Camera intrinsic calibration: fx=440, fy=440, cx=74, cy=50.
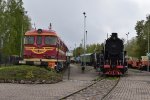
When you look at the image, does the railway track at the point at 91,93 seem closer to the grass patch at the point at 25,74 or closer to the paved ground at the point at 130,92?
the paved ground at the point at 130,92

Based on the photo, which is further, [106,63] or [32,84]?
[106,63]

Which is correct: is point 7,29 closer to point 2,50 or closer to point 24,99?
point 2,50

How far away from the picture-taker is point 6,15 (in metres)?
75.5

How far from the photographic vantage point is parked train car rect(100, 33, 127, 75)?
1718 inches

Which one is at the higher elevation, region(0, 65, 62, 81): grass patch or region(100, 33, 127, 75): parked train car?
region(100, 33, 127, 75): parked train car

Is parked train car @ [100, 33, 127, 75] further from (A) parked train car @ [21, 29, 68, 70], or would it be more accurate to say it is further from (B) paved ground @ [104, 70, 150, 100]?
(B) paved ground @ [104, 70, 150, 100]

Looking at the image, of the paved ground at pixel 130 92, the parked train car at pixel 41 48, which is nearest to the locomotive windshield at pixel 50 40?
the parked train car at pixel 41 48

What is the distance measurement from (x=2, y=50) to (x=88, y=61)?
3232 cm

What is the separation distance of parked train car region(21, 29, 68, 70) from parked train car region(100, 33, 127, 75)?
251 inches

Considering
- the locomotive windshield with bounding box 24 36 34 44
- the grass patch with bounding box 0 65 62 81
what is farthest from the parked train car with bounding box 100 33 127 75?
the grass patch with bounding box 0 65 62 81

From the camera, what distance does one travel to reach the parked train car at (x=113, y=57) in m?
43.6

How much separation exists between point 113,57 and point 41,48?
877 cm

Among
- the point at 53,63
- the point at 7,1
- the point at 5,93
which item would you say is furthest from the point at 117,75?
the point at 7,1

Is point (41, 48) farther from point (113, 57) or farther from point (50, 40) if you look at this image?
point (113, 57)
